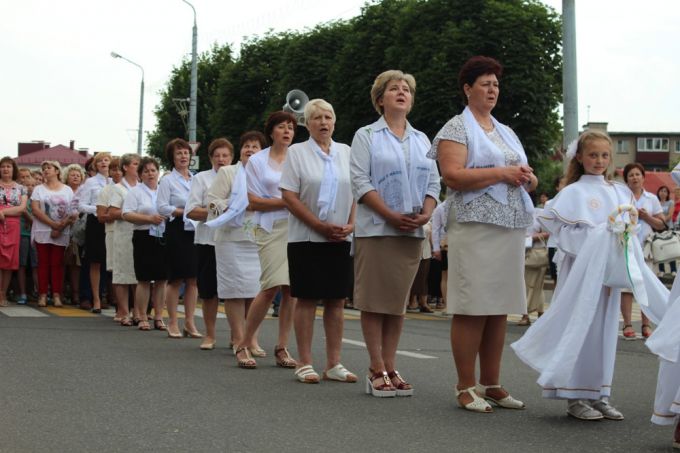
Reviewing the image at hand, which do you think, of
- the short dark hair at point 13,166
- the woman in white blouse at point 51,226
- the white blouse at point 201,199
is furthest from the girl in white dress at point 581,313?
the short dark hair at point 13,166

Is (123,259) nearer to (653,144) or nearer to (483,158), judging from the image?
(483,158)

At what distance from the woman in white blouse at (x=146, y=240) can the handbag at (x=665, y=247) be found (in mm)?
5794

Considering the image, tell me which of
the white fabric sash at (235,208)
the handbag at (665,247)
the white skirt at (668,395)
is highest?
the white fabric sash at (235,208)

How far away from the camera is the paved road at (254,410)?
600 centimetres

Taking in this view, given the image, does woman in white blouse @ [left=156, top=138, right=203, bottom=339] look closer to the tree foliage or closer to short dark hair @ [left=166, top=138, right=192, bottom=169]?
short dark hair @ [left=166, top=138, right=192, bottom=169]

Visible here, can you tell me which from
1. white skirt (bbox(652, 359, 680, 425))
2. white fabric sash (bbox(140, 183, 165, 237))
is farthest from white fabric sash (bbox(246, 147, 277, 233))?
white skirt (bbox(652, 359, 680, 425))

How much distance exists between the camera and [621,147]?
139m

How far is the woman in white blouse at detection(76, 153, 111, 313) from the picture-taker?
16.3m

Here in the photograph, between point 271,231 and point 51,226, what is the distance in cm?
818

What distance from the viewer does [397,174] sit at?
25.8 ft

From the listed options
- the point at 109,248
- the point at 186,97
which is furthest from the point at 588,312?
the point at 186,97

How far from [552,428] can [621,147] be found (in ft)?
448

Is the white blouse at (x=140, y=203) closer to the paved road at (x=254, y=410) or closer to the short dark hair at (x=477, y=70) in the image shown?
the paved road at (x=254, y=410)

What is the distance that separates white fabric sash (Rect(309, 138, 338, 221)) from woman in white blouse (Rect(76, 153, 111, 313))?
26.3 feet
